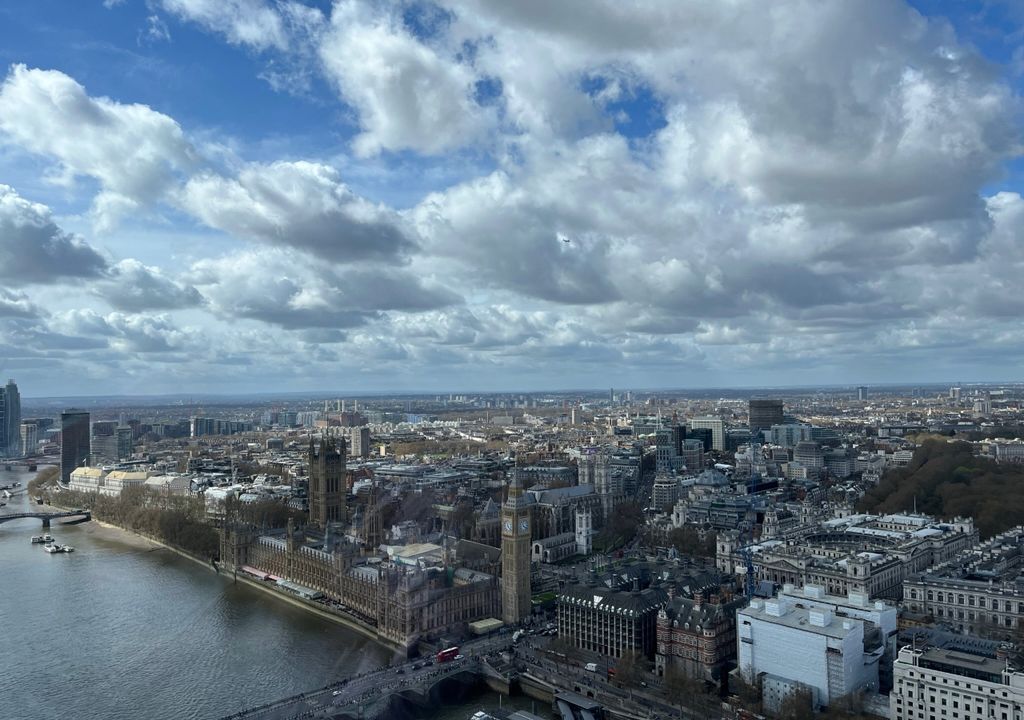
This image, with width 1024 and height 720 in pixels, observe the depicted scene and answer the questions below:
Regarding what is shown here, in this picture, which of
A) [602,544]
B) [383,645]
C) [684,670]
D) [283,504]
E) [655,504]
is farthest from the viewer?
[655,504]

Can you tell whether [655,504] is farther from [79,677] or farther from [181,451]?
[181,451]

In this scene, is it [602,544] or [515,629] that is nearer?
[515,629]

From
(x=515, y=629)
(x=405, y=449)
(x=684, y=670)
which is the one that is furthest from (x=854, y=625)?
(x=405, y=449)

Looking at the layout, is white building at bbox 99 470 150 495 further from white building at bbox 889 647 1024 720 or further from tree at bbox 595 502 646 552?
white building at bbox 889 647 1024 720

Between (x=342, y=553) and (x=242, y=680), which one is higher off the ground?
(x=342, y=553)

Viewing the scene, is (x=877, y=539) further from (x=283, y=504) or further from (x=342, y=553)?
(x=283, y=504)

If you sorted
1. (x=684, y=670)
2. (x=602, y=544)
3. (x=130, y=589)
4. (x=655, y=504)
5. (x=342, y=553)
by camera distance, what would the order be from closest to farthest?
(x=684, y=670) < (x=342, y=553) < (x=130, y=589) < (x=602, y=544) < (x=655, y=504)
